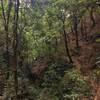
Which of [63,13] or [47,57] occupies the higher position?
[63,13]

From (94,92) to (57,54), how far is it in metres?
8.45

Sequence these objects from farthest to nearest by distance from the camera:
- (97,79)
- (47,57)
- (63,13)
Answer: (47,57), (63,13), (97,79)

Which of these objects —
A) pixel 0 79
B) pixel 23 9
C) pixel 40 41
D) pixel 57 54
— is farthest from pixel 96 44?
pixel 0 79

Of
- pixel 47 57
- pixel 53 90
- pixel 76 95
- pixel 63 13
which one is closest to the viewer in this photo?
pixel 76 95

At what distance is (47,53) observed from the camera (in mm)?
22516

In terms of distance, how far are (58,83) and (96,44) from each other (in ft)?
24.5

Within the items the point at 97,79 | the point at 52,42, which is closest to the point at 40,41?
the point at 52,42

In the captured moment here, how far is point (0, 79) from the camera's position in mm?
20844

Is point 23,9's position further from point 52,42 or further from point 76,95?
point 76,95

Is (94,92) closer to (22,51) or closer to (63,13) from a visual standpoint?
(63,13)

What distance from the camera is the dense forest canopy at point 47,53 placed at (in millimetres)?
17422

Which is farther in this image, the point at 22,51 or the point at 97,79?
the point at 22,51

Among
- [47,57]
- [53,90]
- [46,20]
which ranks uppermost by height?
[46,20]

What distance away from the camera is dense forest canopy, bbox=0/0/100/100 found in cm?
1742
